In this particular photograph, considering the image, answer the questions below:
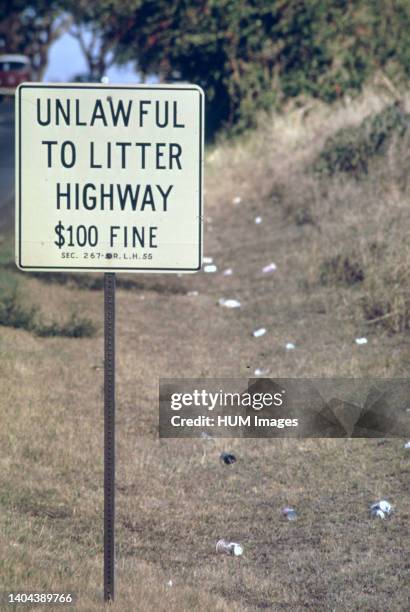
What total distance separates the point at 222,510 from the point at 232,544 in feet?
2.13

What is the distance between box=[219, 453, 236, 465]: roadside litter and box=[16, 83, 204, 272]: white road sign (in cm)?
305

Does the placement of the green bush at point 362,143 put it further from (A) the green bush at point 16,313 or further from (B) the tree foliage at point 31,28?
(B) the tree foliage at point 31,28

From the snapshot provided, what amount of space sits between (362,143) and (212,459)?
9911 mm

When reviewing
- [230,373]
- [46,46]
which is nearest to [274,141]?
[230,373]

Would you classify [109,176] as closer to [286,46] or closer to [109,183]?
[109,183]

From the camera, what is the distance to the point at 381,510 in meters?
6.57

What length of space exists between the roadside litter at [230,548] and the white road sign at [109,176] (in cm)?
188

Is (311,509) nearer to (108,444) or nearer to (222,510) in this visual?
(222,510)

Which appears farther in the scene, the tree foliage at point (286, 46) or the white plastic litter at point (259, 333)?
the tree foliage at point (286, 46)

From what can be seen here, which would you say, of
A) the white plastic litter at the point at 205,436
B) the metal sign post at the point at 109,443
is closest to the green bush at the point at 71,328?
the white plastic litter at the point at 205,436

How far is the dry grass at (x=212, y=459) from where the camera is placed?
5.57 m

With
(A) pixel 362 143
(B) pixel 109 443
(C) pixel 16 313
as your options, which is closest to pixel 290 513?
(B) pixel 109 443

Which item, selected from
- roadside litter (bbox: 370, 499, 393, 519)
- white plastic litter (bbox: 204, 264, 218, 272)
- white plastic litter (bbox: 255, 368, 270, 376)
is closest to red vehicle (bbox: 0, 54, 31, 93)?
white plastic litter (bbox: 204, 264, 218, 272)

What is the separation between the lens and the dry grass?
18.3ft
